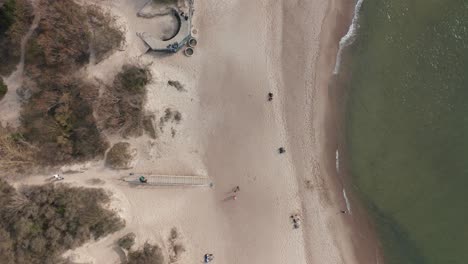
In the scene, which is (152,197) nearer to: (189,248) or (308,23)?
(189,248)

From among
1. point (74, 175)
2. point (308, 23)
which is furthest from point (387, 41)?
point (74, 175)

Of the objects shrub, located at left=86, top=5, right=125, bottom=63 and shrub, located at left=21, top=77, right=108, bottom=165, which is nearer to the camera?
shrub, located at left=21, top=77, right=108, bottom=165

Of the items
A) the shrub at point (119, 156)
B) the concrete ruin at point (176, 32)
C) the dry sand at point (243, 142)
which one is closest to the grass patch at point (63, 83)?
the shrub at point (119, 156)

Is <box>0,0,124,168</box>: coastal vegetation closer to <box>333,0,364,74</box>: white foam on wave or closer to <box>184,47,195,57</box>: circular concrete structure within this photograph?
<box>184,47,195,57</box>: circular concrete structure

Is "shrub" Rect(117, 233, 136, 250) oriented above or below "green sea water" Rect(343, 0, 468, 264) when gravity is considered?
below

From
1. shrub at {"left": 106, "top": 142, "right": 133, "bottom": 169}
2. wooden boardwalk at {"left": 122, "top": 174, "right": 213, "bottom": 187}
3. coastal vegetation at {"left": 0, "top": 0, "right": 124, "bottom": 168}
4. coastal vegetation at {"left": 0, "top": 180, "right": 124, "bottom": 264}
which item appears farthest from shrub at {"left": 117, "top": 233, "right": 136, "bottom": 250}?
coastal vegetation at {"left": 0, "top": 0, "right": 124, "bottom": 168}

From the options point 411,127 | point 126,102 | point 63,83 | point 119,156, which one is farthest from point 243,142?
point 411,127
